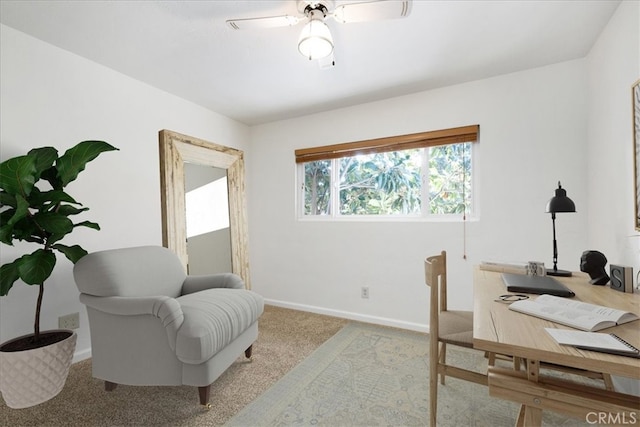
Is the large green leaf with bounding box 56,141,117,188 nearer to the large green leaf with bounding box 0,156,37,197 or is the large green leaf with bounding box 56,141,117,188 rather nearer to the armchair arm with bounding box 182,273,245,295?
the large green leaf with bounding box 0,156,37,197

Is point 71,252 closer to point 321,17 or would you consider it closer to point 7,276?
point 7,276

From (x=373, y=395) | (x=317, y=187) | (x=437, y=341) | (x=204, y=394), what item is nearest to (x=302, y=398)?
(x=373, y=395)

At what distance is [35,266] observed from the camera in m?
1.57

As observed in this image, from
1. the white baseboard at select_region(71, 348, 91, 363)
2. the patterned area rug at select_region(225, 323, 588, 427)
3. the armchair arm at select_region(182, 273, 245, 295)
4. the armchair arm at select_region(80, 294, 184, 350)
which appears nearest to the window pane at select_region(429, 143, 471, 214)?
the patterned area rug at select_region(225, 323, 588, 427)

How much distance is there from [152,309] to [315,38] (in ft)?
5.48

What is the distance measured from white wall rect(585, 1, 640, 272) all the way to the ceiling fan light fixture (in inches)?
61.3

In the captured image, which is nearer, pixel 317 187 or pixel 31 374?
pixel 31 374

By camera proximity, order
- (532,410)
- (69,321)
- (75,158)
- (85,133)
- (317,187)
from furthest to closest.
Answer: (317,187) < (85,133) < (69,321) < (75,158) < (532,410)

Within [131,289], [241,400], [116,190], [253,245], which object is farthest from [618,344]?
[253,245]

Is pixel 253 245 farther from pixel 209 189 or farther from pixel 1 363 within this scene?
pixel 1 363

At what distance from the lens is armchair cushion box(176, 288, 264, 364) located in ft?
4.96

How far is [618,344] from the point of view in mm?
789

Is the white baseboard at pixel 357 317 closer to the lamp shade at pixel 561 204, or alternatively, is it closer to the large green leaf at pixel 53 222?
the lamp shade at pixel 561 204

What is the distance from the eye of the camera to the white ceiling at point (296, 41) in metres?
1.66
